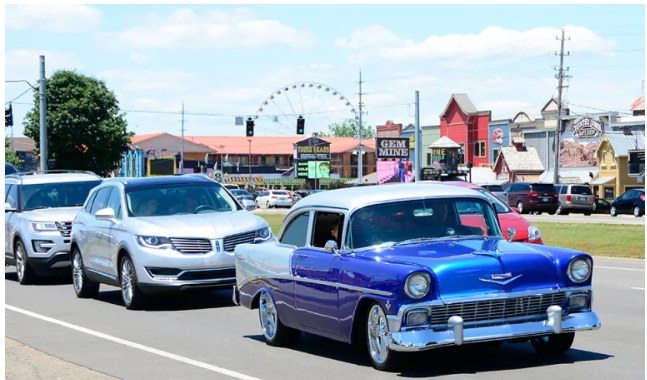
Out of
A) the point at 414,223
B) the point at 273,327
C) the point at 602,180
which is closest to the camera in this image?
the point at 414,223

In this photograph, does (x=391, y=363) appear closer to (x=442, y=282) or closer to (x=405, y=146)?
(x=442, y=282)

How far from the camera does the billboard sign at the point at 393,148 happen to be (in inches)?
A: 3937

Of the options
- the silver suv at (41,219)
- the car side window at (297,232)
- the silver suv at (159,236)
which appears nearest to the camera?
the car side window at (297,232)

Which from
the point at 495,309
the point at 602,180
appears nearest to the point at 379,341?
the point at 495,309

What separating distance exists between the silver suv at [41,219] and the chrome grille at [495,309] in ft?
39.5

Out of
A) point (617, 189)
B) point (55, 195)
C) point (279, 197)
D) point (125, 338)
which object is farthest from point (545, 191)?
point (125, 338)

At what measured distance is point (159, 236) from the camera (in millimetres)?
14922

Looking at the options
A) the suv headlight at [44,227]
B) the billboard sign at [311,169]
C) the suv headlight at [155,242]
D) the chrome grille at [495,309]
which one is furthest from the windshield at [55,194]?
the billboard sign at [311,169]

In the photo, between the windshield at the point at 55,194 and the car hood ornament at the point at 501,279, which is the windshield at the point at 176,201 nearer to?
the windshield at the point at 55,194

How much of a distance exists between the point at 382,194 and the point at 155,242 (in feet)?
18.2

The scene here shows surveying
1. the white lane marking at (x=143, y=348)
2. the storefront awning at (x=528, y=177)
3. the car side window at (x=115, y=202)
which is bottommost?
the white lane marking at (x=143, y=348)

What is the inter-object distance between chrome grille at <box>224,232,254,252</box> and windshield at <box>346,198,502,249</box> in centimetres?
512

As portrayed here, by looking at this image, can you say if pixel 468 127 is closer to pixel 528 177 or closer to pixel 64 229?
pixel 528 177

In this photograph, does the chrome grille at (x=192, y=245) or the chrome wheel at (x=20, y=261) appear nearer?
the chrome grille at (x=192, y=245)
